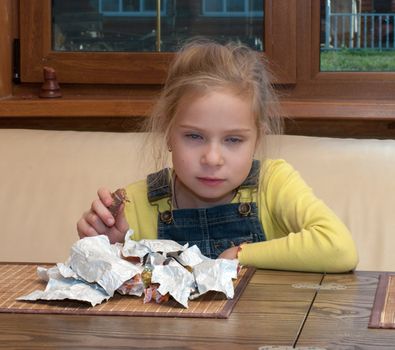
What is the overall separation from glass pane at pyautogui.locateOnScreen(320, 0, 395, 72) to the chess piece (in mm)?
679

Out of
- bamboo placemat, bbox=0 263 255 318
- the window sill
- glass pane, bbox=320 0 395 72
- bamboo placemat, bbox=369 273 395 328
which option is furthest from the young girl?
glass pane, bbox=320 0 395 72

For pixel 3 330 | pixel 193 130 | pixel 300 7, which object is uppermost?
pixel 300 7

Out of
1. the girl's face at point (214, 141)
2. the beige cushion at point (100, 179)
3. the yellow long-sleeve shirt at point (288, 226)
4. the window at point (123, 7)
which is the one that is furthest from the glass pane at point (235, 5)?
the girl's face at point (214, 141)

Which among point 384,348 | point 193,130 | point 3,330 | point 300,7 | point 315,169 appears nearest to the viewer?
point 384,348

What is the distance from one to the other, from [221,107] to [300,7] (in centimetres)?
106

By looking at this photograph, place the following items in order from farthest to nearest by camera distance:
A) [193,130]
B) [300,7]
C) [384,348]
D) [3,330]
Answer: [300,7] < [193,130] < [3,330] < [384,348]

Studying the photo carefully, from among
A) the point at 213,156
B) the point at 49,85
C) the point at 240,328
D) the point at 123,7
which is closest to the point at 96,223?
the point at 213,156

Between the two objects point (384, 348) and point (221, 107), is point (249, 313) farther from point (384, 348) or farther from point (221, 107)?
point (221, 107)

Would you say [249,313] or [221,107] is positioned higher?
[221,107]

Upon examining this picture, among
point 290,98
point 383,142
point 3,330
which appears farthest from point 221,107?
point 290,98

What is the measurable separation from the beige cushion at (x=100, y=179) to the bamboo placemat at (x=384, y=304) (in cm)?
76

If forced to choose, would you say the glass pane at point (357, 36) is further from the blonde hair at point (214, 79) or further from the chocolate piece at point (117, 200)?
the chocolate piece at point (117, 200)

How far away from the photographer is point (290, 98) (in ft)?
8.67

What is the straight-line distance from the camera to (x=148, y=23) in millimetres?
2703
